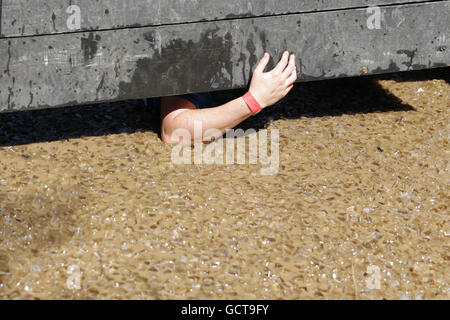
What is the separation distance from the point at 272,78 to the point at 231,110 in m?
0.31

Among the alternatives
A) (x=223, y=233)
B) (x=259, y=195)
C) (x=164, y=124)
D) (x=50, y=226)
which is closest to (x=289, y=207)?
(x=259, y=195)

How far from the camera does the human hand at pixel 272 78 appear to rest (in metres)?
3.35

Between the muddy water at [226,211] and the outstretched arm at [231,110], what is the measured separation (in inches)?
6.6

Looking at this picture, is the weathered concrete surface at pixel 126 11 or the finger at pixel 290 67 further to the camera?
the finger at pixel 290 67

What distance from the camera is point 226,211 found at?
9.64ft

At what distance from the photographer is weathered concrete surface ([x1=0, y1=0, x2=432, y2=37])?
3006 millimetres

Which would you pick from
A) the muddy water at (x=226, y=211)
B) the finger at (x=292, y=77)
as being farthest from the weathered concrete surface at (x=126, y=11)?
the muddy water at (x=226, y=211)

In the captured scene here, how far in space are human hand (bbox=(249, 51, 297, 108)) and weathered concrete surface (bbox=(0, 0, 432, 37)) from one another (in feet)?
0.93

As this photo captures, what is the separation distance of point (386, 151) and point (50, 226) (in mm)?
1991

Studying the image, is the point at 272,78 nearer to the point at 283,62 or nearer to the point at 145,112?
the point at 283,62

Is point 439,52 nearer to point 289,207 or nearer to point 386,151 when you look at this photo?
point 386,151

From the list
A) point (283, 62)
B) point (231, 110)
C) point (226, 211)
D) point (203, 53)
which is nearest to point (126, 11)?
point (203, 53)

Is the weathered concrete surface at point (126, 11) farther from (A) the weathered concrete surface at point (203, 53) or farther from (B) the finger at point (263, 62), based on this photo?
(B) the finger at point (263, 62)

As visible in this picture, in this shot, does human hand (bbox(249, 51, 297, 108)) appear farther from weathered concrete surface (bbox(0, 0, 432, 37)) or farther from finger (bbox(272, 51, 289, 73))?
weathered concrete surface (bbox(0, 0, 432, 37))
